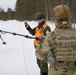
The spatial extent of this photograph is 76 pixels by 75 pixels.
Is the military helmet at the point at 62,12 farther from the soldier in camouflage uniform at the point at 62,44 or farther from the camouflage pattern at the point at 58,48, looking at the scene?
the camouflage pattern at the point at 58,48

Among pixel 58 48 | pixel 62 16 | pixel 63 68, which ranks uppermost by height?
pixel 62 16

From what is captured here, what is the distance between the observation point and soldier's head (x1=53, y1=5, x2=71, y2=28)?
135 inches

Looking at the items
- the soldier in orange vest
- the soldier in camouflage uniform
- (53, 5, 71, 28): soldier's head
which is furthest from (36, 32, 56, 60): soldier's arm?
the soldier in orange vest

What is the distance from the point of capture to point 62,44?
3.47m

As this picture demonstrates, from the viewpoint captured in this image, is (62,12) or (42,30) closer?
(62,12)

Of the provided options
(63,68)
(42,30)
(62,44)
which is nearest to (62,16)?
(62,44)

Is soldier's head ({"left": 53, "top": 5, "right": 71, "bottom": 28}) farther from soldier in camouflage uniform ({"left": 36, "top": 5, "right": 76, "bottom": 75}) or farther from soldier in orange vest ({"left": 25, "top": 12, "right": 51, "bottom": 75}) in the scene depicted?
soldier in orange vest ({"left": 25, "top": 12, "right": 51, "bottom": 75})

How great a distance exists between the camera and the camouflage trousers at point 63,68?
3.49 m

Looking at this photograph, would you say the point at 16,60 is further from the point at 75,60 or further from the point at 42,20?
the point at 75,60

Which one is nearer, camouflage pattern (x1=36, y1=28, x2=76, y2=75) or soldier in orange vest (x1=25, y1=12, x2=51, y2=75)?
camouflage pattern (x1=36, y1=28, x2=76, y2=75)

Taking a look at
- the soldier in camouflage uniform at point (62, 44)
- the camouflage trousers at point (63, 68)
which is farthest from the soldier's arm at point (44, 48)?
the camouflage trousers at point (63, 68)

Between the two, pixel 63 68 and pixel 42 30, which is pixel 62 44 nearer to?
pixel 63 68

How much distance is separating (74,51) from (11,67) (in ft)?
20.1

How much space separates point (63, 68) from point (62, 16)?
55 cm
